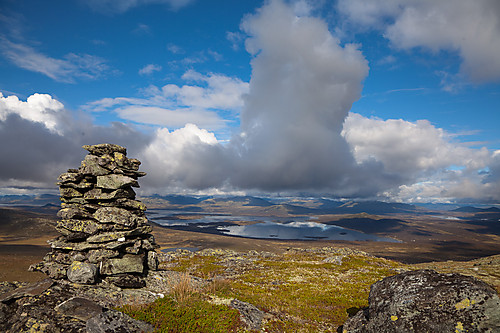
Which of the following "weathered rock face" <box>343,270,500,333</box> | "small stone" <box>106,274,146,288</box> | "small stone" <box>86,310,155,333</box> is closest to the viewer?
"weathered rock face" <box>343,270,500,333</box>

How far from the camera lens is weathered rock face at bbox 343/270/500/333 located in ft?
35.2

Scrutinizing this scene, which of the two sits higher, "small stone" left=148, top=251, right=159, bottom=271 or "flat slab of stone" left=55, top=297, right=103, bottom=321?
"flat slab of stone" left=55, top=297, right=103, bottom=321

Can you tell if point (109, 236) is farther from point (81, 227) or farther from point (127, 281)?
point (127, 281)

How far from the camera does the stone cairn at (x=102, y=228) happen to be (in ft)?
61.3

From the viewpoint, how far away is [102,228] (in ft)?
66.6

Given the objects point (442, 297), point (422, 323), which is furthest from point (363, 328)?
point (442, 297)

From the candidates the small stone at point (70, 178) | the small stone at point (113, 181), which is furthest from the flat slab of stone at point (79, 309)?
the small stone at point (70, 178)

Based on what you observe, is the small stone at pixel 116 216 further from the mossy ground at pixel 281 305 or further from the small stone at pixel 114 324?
the small stone at pixel 114 324

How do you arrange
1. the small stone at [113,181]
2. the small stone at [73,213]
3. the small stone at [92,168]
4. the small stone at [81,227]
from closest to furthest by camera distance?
1. the small stone at [81,227]
2. the small stone at [73,213]
3. the small stone at [113,181]
4. the small stone at [92,168]

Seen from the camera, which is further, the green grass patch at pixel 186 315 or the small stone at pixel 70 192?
the small stone at pixel 70 192

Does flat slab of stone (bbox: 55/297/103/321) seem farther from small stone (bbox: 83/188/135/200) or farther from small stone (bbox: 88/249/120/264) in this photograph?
small stone (bbox: 83/188/135/200)

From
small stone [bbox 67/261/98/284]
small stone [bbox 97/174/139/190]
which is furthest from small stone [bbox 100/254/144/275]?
small stone [bbox 97/174/139/190]

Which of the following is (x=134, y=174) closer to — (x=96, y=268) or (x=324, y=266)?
(x=96, y=268)

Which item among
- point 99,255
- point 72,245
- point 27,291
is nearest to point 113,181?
point 72,245
